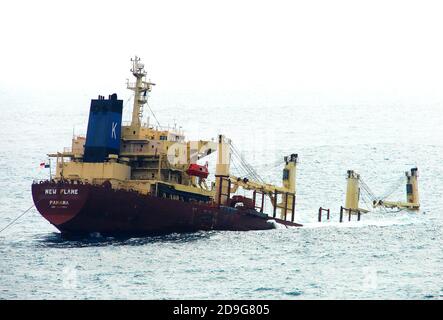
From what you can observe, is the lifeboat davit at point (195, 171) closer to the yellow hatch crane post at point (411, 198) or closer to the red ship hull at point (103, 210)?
the red ship hull at point (103, 210)

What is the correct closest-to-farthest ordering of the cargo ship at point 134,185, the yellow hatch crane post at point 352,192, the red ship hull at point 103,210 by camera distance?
the red ship hull at point 103,210, the cargo ship at point 134,185, the yellow hatch crane post at point 352,192

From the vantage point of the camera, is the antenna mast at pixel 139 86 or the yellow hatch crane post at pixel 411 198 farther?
the yellow hatch crane post at pixel 411 198

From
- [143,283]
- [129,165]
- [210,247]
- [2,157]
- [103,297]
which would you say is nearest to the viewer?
[103,297]

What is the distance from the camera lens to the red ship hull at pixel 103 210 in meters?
58.4

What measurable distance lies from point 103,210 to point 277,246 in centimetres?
1171

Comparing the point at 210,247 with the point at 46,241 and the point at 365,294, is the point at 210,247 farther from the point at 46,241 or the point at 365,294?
the point at 365,294

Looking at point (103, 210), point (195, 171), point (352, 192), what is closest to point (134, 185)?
point (103, 210)

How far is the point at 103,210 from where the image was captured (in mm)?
58844

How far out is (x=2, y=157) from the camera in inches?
4946

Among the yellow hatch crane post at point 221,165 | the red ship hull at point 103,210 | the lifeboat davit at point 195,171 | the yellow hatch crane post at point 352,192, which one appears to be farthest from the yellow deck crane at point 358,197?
the red ship hull at point 103,210

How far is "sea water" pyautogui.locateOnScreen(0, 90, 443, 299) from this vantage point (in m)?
39.6

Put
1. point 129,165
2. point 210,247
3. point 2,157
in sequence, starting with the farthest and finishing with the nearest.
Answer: point 2,157 < point 129,165 < point 210,247
